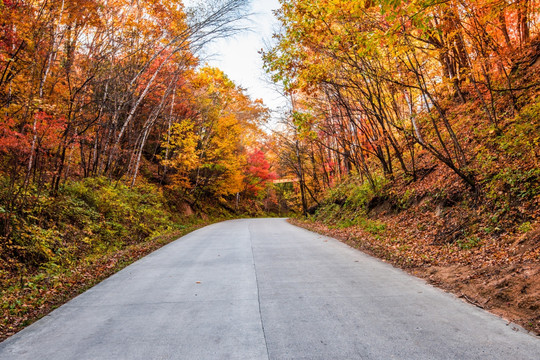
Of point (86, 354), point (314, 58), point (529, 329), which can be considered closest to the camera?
point (86, 354)

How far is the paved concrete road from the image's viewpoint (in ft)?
9.67

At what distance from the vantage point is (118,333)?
3.43 m

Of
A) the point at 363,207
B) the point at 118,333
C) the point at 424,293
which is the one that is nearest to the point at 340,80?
the point at 363,207

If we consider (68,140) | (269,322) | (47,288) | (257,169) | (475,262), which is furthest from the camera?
(257,169)

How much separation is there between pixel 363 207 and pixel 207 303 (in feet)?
38.5

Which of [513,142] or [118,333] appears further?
[513,142]

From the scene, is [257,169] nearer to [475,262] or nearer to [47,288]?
[47,288]

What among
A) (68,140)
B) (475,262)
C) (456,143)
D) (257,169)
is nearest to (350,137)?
(456,143)

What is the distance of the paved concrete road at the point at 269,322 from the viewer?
2.95 m

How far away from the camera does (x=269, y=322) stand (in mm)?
3607

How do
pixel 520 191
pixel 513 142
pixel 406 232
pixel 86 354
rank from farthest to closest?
1. pixel 406 232
2. pixel 513 142
3. pixel 520 191
4. pixel 86 354

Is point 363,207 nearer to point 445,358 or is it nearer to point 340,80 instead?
point 340,80

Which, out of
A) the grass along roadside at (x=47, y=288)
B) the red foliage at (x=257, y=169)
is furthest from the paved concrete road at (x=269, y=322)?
the red foliage at (x=257, y=169)

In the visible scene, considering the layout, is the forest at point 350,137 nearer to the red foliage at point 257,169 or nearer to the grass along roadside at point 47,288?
the grass along roadside at point 47,288
